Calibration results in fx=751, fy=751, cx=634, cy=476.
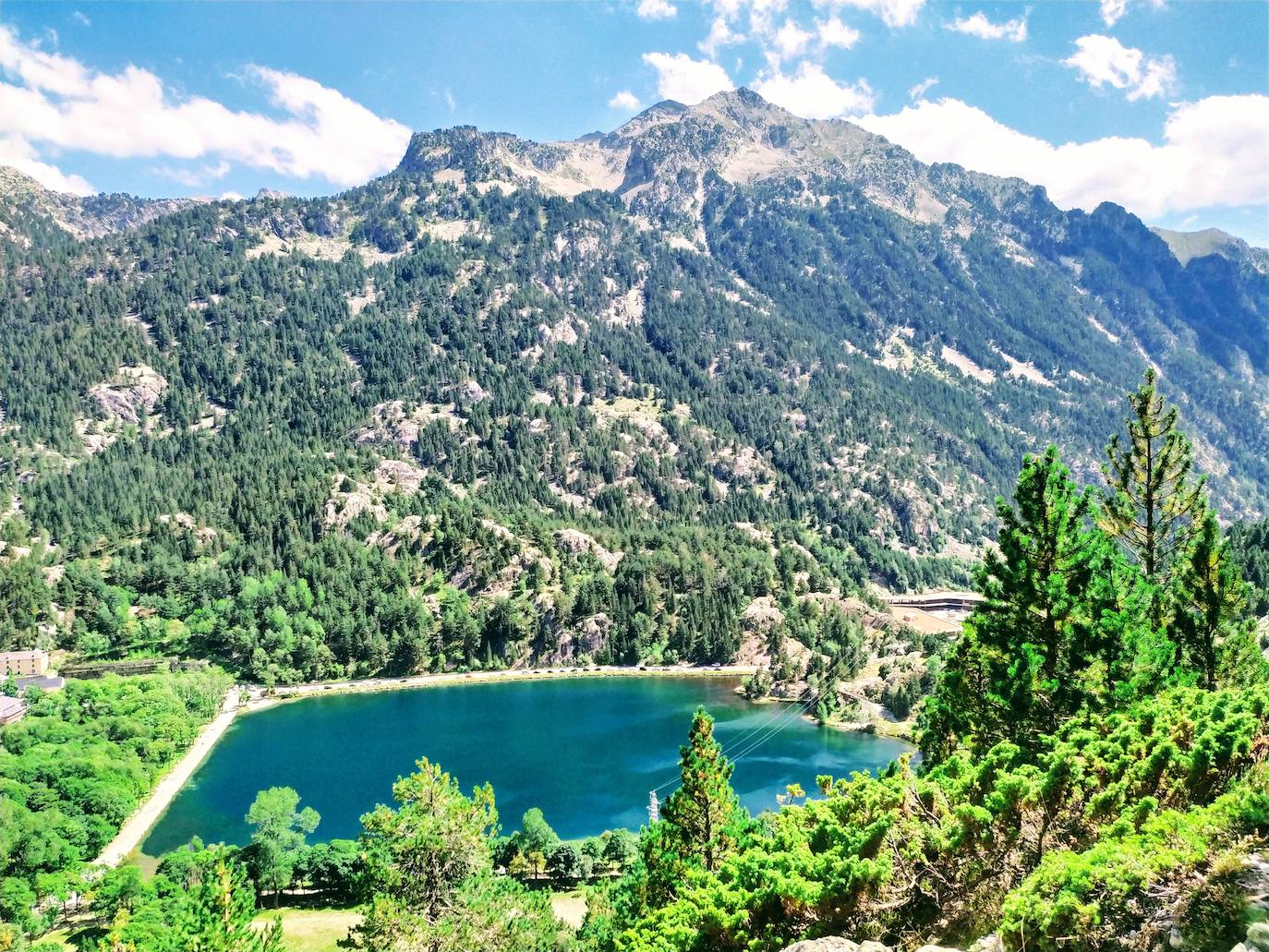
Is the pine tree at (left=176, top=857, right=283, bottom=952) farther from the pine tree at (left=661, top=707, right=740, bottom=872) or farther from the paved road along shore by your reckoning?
the paved road along shore

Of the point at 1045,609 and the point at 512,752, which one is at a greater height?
the point at 1045,609

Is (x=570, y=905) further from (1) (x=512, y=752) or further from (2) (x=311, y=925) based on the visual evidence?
(1) (x=512, y=752)

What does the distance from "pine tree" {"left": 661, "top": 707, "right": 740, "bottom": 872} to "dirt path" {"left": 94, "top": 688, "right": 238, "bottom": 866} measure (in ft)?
190

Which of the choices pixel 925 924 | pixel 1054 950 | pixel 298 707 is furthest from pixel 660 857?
pixel 298 707

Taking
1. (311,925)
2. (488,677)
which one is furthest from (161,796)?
(488,677)

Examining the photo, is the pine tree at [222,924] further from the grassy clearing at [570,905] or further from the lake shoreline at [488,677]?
the lake shoreline at [488,677]

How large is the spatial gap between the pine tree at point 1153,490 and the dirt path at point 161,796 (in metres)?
80.5

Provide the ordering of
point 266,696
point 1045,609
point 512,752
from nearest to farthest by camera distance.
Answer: point 1045,609
point 512,752
point 266,696

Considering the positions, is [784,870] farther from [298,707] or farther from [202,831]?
[298,707]

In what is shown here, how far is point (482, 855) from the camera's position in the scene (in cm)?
3269

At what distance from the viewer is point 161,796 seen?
286 ft

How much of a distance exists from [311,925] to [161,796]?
40.8 m

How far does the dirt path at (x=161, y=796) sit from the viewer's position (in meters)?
73.0

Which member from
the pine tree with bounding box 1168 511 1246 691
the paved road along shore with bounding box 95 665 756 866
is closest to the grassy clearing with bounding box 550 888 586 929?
the paved road along shore with bounding box 95 665 756 866
